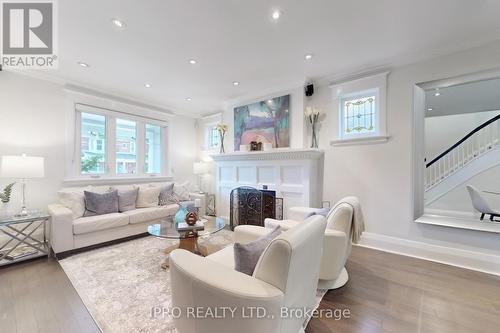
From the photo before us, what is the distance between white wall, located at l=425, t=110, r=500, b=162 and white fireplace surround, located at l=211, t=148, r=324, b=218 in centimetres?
364

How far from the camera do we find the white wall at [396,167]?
2662 millimetres

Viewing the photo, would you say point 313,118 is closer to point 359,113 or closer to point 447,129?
point 359,113

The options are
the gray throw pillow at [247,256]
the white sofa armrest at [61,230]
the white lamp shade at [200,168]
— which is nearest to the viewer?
the gray throw pillow at [247,256]

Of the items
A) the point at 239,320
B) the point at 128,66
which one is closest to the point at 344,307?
the point at 239,320

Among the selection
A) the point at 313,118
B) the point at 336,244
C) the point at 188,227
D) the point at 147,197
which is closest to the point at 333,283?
the point at 336,244

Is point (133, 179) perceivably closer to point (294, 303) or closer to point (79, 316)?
point (79, 316)

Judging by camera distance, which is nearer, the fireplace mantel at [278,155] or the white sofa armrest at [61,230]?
the white sofa armrest at [61,230]

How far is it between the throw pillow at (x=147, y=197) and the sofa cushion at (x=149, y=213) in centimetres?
17

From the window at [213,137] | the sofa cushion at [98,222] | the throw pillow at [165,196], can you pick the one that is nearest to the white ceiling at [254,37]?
the window at [213,137]

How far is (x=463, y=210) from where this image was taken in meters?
4.38

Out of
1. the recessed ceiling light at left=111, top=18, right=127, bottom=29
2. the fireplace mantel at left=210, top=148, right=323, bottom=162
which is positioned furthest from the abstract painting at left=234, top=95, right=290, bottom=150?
the recessed ceiling light at left=111, top=18, right=127, bottom=29

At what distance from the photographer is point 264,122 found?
4227mm

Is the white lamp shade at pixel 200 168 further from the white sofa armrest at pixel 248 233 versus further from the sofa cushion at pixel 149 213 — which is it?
the white sofa armrest at pixel 248 233

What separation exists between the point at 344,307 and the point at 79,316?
227cm
